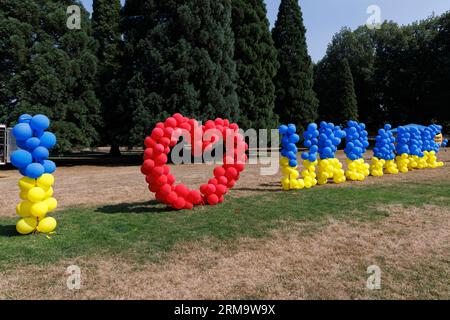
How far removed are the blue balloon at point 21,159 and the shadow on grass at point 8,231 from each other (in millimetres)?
1252

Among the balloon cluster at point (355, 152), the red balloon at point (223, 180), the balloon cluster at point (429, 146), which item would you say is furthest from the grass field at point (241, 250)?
the balloon cluster at point (429, 146)

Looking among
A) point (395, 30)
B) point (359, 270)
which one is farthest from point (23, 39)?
point (395, 30)

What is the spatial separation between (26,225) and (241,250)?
3617 mm

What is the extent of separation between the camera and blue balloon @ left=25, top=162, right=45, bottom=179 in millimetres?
5742

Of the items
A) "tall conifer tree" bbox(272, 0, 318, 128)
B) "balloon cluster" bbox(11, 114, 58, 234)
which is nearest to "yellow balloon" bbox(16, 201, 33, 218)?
"balloon cluster" bbox(11, 114, 58, 234)

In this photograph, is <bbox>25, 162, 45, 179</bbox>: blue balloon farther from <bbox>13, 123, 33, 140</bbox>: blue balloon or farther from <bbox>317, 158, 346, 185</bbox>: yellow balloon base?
<bbox>317, 158, 346, 185</bbox>: yellow balloon base

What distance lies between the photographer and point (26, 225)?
5906mm

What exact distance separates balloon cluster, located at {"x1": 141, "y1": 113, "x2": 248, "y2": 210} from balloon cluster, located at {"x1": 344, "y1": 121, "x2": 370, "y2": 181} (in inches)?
226

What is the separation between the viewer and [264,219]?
23.2 feet

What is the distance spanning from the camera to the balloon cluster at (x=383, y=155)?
13695 mm

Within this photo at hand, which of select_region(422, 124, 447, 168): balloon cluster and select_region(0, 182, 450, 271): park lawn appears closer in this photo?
select_region(0, 182, 450, 271): park lawn

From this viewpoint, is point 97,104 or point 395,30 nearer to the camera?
point 97,104
